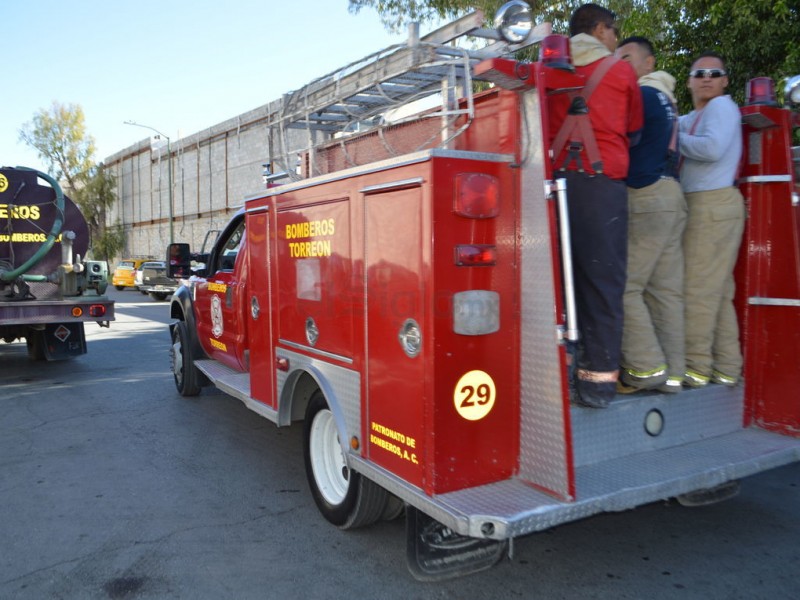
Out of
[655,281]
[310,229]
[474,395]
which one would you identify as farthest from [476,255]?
[310,229]

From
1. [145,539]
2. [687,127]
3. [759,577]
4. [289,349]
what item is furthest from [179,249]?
[759,577]

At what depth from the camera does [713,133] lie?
387cm

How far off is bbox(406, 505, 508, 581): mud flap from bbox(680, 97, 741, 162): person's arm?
239 cm

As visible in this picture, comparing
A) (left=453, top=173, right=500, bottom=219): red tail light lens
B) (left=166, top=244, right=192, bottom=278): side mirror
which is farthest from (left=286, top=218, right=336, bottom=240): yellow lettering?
(left=166, top=244, right=192, bottom=278): side mirror

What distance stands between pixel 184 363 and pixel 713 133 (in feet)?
19.1

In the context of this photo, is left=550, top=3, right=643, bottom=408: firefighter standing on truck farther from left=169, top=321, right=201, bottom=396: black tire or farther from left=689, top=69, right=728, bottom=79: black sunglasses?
left=169, top=321, right=201, bottom=396: black tire

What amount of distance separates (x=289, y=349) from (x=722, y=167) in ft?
9.29

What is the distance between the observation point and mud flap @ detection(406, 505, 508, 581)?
10.4 ft

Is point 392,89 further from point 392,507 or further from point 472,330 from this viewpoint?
point 392,507

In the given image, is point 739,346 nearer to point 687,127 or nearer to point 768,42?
point 687,127

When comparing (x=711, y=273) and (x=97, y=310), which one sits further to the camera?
(x=97, y=310)

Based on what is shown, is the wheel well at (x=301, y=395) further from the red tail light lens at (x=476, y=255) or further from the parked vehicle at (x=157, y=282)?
the parked vehicle at (x=157, y=282)

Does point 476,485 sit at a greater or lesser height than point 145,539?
greater

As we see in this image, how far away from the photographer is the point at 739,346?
412cm
